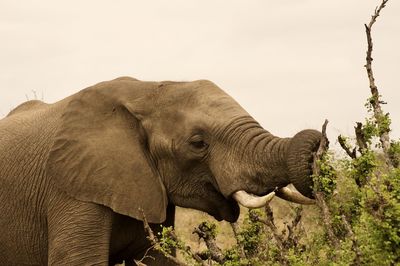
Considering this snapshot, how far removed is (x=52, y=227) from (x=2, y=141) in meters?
0.93

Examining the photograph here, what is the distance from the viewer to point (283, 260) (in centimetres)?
593

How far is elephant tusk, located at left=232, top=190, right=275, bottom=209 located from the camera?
6.21 meters

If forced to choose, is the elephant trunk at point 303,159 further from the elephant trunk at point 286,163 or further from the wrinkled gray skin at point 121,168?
the wrinkled gray skin at point 121,168

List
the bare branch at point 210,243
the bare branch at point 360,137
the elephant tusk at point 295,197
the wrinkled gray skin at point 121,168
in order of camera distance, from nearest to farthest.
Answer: the bare branch at point 360,137 → the elephant tusk at point 295,197 → the wrinkled gray skin at point 121,168 → the bare branch at point 210,243

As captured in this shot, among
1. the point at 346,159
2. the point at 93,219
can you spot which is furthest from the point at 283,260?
the point at 93,219

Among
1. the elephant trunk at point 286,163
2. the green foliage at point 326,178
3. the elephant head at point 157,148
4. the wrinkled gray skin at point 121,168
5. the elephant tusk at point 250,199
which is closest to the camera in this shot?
the green foliage at point 326,178

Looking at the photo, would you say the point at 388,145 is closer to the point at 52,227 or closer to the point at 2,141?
the point at 52,227

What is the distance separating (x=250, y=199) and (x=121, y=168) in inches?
43.5

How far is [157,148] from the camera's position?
7008 mm

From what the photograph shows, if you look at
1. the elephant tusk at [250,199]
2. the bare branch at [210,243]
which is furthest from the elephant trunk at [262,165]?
the bare branch at [210,243]

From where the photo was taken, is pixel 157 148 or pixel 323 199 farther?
pixel 157 148

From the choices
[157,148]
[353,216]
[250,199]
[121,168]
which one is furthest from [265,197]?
[121,168]

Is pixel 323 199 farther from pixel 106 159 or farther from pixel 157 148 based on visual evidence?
pixel 106 159

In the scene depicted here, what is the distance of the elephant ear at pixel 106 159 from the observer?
23.0 ft
